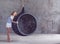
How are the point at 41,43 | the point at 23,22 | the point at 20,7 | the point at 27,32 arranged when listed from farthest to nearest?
the point at 20,7, the point at 23,22, the point at 27,32, the point at 41,43

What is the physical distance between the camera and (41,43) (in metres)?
12.1

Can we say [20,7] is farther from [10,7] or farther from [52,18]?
[52,18]

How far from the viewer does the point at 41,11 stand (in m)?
17.0

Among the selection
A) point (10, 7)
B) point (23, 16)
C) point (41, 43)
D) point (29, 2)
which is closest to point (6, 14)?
point (10, 7)

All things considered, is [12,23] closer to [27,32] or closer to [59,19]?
[27,32]

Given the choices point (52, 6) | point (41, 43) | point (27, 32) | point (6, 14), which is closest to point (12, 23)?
point (27, 32)

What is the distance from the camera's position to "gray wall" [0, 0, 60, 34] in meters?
16.8

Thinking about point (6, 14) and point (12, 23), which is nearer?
point (12, 23)

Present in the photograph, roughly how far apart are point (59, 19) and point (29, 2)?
8.43 ft

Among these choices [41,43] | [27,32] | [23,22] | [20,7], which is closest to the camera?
[41,43]

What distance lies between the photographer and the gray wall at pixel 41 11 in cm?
1675

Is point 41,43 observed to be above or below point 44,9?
below

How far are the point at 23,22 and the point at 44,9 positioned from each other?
2.72m

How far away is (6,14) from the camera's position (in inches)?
661
